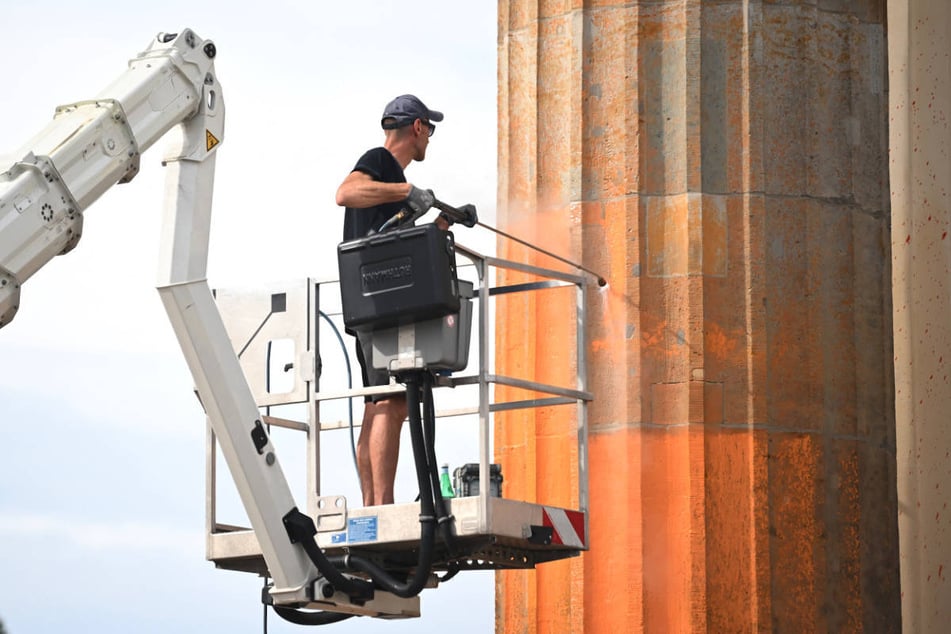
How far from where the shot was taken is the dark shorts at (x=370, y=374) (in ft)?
33.5

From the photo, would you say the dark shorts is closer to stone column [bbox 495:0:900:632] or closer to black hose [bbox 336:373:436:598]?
black hose [bbox 336:373:436:598]

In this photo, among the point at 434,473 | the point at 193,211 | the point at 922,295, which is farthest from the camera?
the point at 922,295

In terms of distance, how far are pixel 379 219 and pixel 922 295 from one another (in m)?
4.21

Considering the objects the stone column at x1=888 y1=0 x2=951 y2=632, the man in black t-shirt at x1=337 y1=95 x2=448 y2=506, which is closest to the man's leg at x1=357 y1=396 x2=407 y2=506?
the man in black t-shirt at x1=337 y1=95 x2=448 y2=506

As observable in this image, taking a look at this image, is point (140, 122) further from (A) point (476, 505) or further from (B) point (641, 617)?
(B) point (641, 617)

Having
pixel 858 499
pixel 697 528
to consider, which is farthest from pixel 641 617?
pixel 858 499

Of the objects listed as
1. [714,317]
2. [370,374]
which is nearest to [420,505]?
[370,374]

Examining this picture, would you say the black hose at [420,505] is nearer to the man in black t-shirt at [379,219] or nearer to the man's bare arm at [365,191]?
the man in black t-shirt at [379,219]

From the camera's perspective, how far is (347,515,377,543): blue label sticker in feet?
32.8

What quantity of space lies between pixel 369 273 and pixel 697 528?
3.29 metres

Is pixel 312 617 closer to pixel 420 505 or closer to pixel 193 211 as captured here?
pixel 420 505

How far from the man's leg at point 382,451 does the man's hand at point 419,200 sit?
3.51ft

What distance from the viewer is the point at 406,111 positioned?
1066cm

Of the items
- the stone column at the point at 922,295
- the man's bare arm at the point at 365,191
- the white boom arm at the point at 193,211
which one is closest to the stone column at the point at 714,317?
the stone column at the point at 922,295
